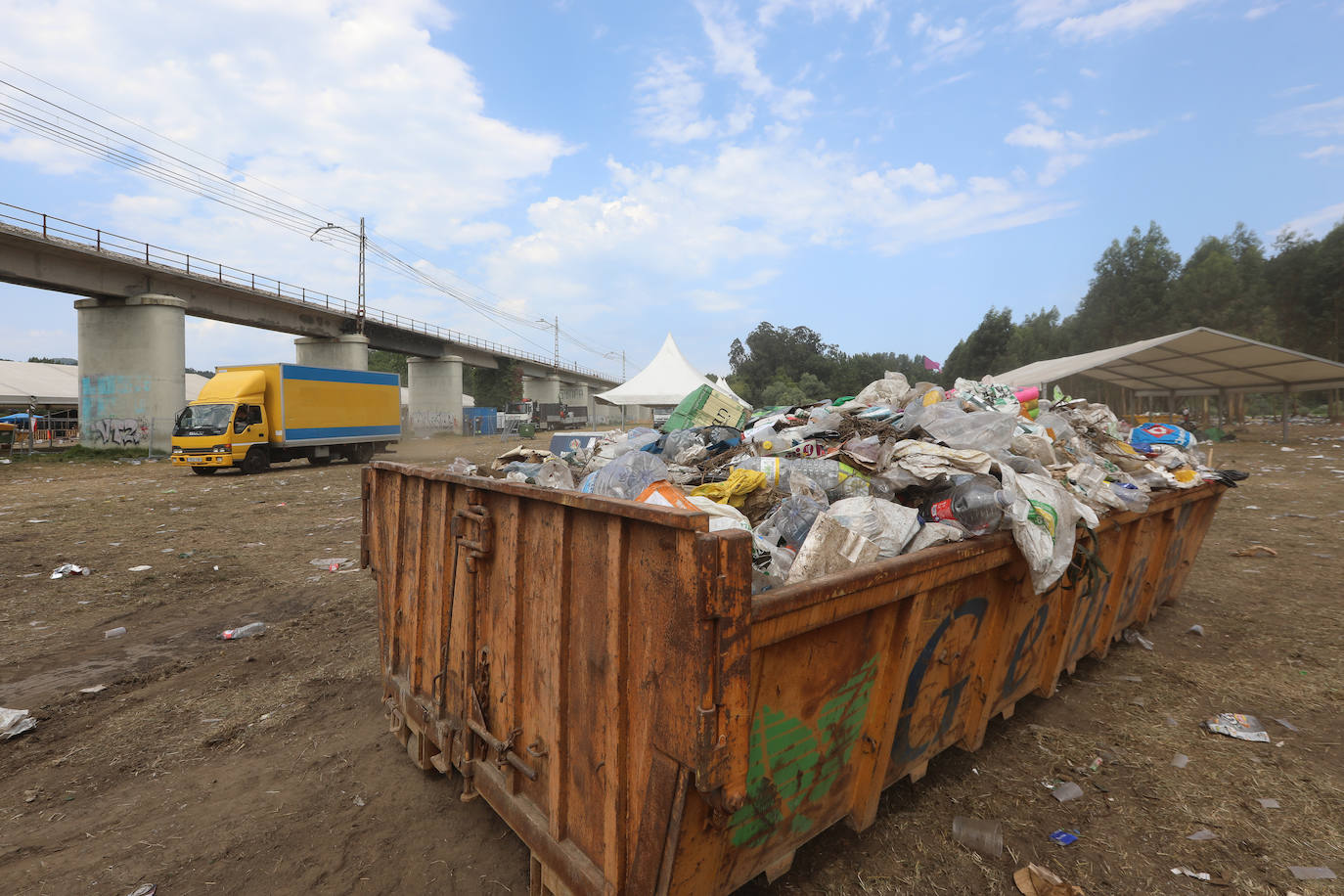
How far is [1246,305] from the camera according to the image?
3155 centimetres

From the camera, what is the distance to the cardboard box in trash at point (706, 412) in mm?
4969

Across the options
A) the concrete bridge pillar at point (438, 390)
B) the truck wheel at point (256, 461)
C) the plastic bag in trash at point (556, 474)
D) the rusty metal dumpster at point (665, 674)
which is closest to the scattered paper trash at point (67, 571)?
the rusty metal dumpster at point (665, 674)

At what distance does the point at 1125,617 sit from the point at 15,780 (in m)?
6.14

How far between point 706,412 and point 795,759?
11.4ft

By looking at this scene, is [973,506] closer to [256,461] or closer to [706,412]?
[706,412]

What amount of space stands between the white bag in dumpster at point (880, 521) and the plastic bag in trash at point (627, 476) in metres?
0.94

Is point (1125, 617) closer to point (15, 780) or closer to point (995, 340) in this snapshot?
point (15, 780)

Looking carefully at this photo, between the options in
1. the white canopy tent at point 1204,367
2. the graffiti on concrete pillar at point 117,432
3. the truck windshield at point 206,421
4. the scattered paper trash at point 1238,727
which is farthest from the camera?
the graffiti on concrete pillar at point 117,432

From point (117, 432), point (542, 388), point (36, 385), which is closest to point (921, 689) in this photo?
point (117, 432)

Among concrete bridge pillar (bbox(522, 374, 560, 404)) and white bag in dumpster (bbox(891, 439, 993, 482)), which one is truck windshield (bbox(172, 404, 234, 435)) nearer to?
white bag in dumpster (bbox(891, 439, 993, 482))

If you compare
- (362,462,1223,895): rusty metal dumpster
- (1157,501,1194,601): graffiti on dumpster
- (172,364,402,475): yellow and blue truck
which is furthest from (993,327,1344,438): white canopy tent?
(172,364,402,475): yellow and blue truck

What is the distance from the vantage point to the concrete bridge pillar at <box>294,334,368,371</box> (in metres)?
29.9

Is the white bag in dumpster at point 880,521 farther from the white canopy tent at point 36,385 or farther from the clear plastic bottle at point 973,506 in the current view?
the white canopy tent at point 36,385

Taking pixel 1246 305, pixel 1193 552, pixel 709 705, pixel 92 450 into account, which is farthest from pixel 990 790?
pixel 1246 305
